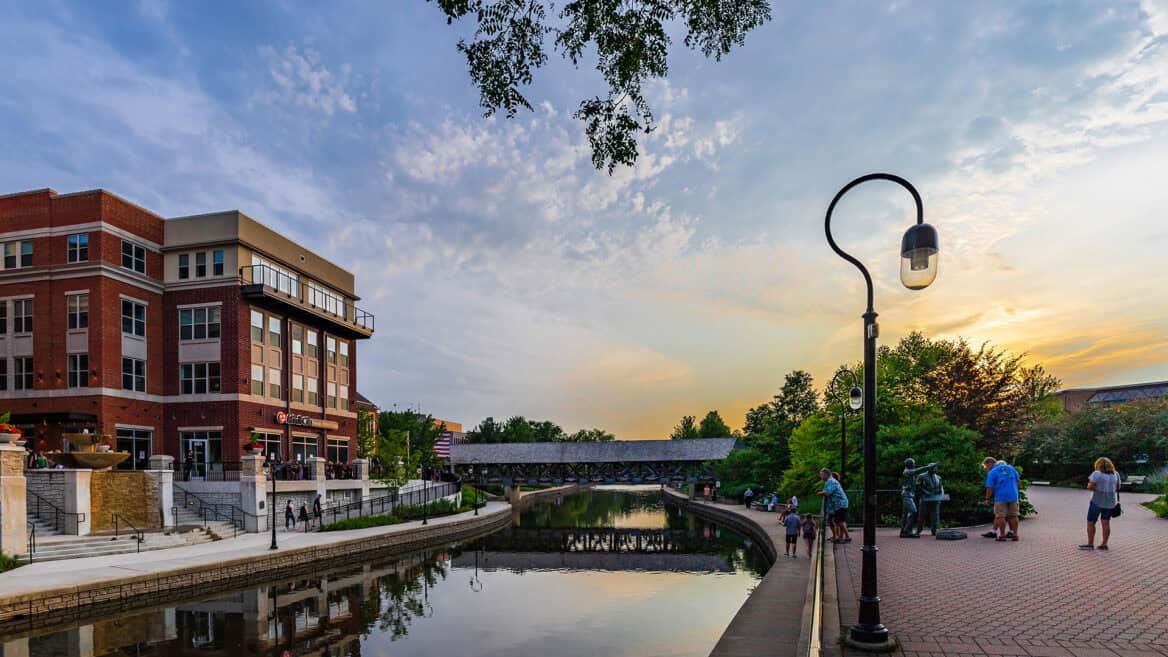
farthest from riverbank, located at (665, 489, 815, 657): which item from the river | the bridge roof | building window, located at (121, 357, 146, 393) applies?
the bridge roof

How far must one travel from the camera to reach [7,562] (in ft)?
65.6

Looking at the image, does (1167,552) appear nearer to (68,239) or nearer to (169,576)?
(169,576)

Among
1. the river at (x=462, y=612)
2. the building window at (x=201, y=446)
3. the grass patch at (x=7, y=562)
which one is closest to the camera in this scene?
the river at (x=462, y=612)

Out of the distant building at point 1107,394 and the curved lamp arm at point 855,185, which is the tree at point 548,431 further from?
the curved lamp arm at point 855,185

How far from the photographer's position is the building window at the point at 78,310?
33.9m

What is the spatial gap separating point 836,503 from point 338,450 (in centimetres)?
3569

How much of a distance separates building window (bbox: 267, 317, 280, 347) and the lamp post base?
36.6 m

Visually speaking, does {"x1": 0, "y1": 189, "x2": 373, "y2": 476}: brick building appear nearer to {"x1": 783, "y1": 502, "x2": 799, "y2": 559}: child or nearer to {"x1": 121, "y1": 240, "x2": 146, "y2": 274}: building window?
{"x1": 121, "y1": 240, "x2": 146, "y2": 274}: building window

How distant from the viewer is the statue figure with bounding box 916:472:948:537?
18.4m

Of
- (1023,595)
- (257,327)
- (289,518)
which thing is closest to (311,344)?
(257,327)

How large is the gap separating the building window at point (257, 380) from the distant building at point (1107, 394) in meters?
101

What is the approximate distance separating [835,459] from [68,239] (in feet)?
121

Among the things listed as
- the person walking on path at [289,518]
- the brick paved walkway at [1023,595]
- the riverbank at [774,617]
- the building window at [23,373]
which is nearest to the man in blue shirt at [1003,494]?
the brick paved walkway at [1023,595]

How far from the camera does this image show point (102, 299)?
110 feet
